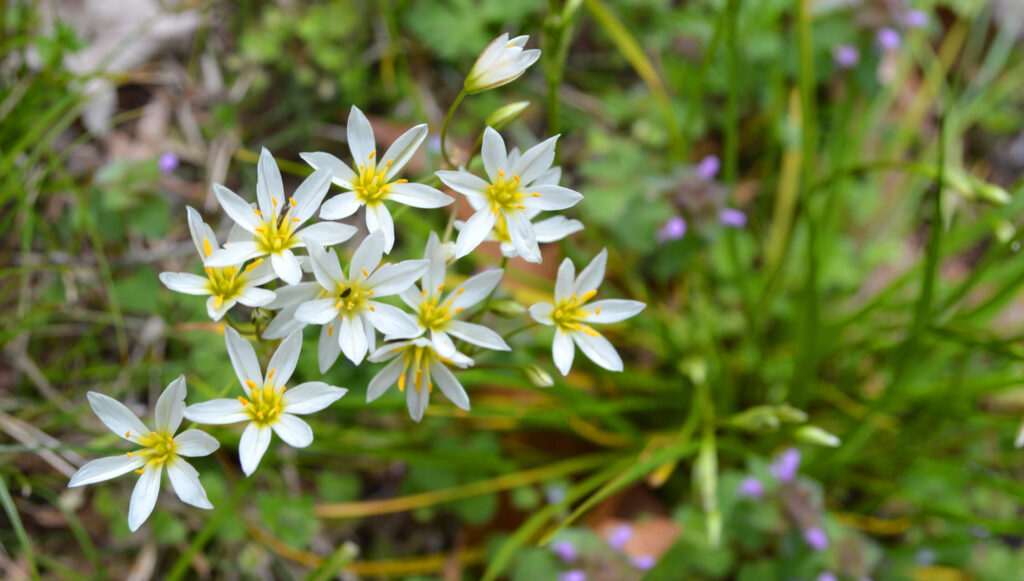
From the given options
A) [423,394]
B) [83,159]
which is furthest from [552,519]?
[83,159]

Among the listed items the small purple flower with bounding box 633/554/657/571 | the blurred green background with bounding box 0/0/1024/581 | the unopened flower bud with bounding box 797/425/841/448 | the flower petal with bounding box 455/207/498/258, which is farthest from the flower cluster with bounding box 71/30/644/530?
the small purple flower with bounding box 633/554/657/571

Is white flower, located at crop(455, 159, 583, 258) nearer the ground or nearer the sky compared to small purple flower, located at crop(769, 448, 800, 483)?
nearer the sky

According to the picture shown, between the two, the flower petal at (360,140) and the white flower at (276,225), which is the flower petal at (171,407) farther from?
the flower petal at (360,140)

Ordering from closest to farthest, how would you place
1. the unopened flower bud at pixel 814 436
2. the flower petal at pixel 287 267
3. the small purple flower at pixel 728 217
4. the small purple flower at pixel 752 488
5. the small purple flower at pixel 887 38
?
1. the flower petal at pixel 287 267
2. the unopened flower bud at pixel 814 436
3. the small purple flower at pixel 752 488
4. the small purple flower at pixel 728 217
5. the small purple flower at pixel 887 38

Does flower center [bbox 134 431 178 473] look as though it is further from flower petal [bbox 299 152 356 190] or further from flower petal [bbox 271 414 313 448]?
flower petal [bbox 299 152 356 190]

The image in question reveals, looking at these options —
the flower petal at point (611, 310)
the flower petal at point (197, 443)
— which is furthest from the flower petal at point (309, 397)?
the flower petal at point (611, 310)
